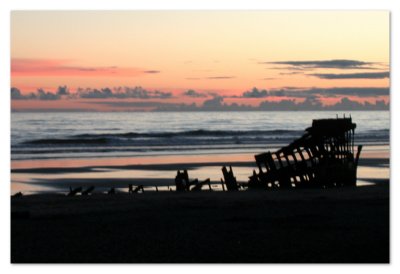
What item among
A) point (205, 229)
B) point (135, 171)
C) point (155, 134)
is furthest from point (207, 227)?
point (155, 134)

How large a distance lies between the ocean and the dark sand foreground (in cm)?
1761

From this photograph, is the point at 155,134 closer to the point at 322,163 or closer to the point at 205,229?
the point at 322,163

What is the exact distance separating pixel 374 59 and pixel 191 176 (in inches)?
619

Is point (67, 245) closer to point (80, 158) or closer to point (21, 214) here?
point (21, 214)

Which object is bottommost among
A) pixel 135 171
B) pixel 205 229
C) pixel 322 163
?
pixel 135 171

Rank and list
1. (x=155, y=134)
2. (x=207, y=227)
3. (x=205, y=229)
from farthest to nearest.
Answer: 1. (x=155, y=134)
2. (x=207, y=227)
3. (x=205, y=229)

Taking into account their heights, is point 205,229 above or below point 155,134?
below

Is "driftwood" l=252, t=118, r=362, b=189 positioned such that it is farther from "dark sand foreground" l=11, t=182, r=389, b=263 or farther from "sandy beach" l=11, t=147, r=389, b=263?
"dark sand foreground" l=11, t=182, r=389, b=263

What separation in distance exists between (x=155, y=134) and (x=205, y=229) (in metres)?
41.9

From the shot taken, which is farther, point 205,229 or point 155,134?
point 155,134

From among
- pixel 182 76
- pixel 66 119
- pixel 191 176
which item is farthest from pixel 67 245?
pixel 66 119

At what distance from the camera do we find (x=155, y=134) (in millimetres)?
55594

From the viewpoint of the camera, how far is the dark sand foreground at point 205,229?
1176cm

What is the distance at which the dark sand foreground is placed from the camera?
38.6ft
